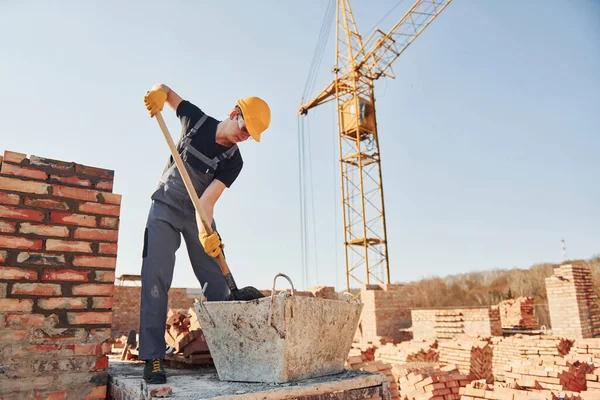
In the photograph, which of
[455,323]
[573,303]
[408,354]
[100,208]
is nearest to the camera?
[100,208]

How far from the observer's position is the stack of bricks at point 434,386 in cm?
487

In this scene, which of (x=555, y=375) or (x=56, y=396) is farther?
(x=555, y=375)

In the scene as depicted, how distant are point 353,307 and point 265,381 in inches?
24.8

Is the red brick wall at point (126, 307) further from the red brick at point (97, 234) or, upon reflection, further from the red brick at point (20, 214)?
the red brick at point (20, 214)

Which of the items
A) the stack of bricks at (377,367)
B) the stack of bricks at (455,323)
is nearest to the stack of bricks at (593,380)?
the stack of bricks at (377,367)

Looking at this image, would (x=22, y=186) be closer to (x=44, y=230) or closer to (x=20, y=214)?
(x=20, y=214)

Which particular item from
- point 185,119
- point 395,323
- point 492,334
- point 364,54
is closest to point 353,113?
point 364,54

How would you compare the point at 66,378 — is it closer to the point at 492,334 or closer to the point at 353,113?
the point at 492,334

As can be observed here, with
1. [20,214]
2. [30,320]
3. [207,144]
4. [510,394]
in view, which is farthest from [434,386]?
[20,214]

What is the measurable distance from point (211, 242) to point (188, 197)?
16.2 inches

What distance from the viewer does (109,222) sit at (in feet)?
8.04

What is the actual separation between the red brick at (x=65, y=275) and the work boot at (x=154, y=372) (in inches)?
23.3

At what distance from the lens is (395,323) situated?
39.4 ft

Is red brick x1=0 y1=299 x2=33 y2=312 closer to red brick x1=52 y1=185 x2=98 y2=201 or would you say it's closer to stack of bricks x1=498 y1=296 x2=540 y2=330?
→ red brick x1=52 y1=185 x2=98 y2=201
